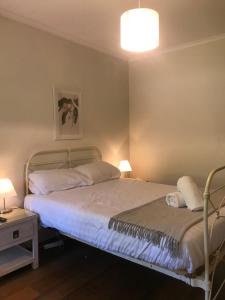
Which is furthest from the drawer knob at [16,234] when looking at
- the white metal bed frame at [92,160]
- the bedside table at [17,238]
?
the white metal bed frame at [92,160]

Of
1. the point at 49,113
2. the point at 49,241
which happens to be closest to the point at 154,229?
the point at 49,241

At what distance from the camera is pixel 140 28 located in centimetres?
200

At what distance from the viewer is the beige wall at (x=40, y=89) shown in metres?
2.86

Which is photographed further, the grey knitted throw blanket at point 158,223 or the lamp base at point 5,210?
the lamp base at point 5,210

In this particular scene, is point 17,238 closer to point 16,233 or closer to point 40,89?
point 16,233

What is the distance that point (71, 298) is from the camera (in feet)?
6.84

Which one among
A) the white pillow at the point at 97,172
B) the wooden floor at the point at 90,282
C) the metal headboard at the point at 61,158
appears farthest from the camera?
the white pillow at the point at 97,172

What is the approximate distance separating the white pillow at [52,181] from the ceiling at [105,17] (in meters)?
1.72

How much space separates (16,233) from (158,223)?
1359 millimetres

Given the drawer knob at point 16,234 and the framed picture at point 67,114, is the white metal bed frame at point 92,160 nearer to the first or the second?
the framed picture at point 67,114

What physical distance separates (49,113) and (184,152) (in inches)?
81.2

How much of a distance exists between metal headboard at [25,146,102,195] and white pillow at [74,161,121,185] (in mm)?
211

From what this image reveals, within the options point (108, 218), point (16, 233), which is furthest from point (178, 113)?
point (16, 233)

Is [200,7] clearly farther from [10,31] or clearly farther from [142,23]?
[10,31]
